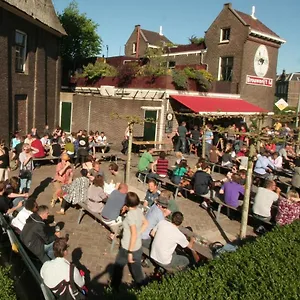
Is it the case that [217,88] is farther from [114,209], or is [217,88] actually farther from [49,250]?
[49,250]

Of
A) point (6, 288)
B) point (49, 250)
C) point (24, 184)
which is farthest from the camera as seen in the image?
point (24, 184)

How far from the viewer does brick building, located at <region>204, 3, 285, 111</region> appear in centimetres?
2469

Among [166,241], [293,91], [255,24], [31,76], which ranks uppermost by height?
[255,24]

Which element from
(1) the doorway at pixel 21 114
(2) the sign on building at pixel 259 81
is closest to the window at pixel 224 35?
(2) the sign on building at pixel 259 81

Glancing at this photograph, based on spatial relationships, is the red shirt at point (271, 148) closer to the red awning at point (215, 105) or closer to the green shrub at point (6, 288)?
the red awning at point (215, 105)

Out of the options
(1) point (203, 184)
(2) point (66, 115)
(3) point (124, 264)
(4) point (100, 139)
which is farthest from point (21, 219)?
(2) point (66, 115)

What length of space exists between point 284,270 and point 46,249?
12.7 ft

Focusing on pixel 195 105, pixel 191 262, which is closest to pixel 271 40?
pixel 195 105

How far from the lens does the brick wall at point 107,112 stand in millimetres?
19641

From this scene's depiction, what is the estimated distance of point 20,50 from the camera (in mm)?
18312

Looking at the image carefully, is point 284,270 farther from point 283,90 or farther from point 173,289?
point 283,90

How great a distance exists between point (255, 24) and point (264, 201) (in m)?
21.0

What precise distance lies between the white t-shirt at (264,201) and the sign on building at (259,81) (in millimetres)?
18313

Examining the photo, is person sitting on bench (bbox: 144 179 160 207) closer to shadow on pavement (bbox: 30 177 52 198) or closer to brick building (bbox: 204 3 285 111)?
shadow on pavement (bbox: 30 177 52 198)
